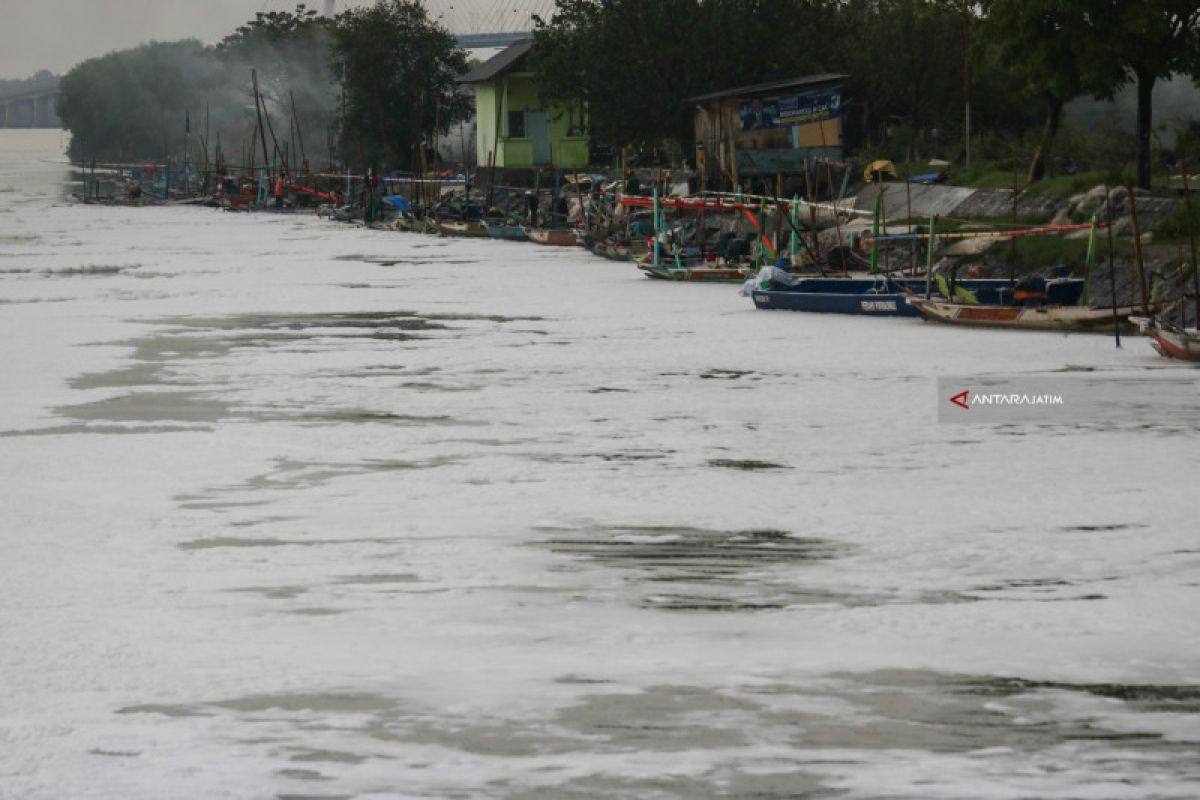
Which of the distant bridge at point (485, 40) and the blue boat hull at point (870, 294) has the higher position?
the distant bridge at point (485, 40)

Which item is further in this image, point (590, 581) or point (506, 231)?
point (506, 231)

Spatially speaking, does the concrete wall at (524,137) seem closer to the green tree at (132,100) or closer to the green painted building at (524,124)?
the green painted building at (524,124)

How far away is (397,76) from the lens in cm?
8612

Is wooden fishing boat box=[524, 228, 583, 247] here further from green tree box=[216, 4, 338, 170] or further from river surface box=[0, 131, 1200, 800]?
green tree box=[216, 4, 338, 170]

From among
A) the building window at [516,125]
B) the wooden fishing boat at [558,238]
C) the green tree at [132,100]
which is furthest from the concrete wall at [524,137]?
the green tree at [132,100]

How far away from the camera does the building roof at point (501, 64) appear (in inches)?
2906

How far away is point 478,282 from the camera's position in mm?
41156

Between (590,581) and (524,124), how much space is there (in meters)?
65.3

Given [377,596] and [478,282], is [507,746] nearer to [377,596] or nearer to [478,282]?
[377,596]

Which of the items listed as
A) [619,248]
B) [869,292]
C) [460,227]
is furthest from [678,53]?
[869,292]

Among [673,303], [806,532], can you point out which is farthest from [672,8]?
[806,532]

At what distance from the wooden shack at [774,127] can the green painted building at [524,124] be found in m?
19.1

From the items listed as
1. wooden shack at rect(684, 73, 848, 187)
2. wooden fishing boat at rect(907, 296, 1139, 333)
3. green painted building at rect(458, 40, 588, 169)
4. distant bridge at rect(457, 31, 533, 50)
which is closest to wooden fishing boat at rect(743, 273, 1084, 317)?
wooden fishing boat at rect(907, 296, 1139, 333)

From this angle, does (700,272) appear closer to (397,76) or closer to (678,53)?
(678,53)
